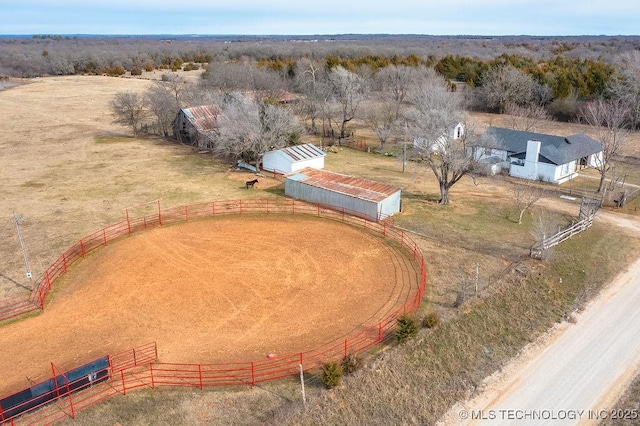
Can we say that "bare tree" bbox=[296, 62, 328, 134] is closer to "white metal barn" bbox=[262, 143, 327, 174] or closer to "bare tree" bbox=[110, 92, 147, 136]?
"white metal barn" bbox=[262, 143, 327, 174]

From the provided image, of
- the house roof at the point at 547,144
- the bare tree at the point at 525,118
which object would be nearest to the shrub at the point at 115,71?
the bare tree at the point at 525,118

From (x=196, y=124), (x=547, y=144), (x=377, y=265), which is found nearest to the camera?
(x=377, y=265)

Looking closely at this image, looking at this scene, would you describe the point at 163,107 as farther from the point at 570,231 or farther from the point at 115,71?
the point at 115,71

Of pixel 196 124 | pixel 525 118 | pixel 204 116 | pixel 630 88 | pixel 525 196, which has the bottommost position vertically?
pixel 525 196

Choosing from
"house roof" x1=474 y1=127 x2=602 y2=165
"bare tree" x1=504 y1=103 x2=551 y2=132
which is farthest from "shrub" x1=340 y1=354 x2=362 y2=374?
"bare tree" x1=504 y1=103 x2=551 y2=132

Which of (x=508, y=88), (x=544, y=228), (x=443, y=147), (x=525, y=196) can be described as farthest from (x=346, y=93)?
(x=544, y=228)

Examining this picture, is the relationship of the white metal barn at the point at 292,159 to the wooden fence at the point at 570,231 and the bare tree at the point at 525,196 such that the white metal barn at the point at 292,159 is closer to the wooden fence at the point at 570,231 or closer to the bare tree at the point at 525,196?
the bare tree at the point at 525,196

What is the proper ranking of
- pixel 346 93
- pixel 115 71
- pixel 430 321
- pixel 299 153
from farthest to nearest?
pixel 115 71
pixel 346 93
pixel 299 153
pixel 430 321
